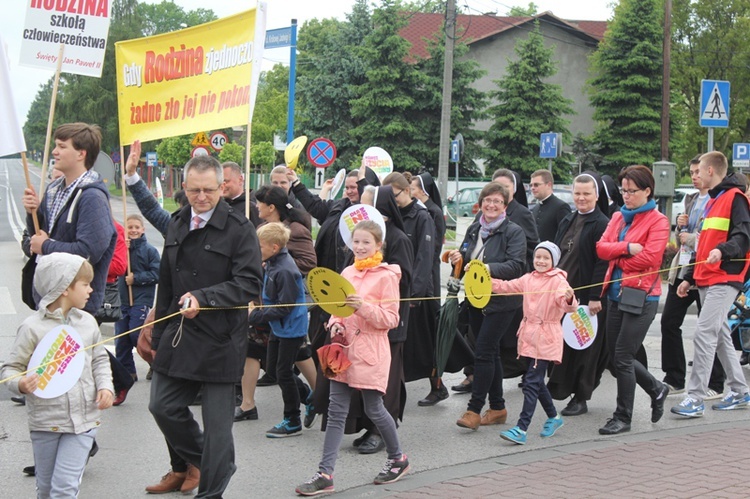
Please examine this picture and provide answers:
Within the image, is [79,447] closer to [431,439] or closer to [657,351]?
[431,439]

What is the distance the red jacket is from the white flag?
170 inches

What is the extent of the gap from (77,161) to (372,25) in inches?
1712

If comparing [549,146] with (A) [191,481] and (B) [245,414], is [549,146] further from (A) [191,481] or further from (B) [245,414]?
(A) [191,481]

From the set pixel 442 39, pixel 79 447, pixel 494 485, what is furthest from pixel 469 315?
pixel 442 39

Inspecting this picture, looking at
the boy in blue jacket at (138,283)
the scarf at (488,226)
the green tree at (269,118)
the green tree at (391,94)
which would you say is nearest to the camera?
the scarf at (488,226)

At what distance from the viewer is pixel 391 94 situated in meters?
45.2

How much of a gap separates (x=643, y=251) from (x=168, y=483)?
12.6ft

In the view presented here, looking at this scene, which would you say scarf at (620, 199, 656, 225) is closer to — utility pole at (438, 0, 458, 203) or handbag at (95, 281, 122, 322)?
handbag at (95, 281, 122, 322)

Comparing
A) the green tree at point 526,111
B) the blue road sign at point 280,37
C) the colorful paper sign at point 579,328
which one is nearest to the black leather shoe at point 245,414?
the colorful paper sign at point 579,328

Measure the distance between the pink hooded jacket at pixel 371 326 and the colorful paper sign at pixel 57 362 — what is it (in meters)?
1.78

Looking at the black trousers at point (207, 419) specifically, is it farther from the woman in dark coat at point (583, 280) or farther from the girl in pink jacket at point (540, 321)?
the woman in dark coat at point (583, 280)

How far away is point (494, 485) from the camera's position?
589 centimetres

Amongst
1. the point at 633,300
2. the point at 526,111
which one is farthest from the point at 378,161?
the point at 526,111

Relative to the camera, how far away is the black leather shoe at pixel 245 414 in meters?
7.52
